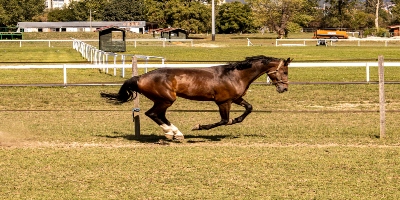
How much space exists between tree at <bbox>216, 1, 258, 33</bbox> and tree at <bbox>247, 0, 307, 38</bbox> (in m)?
16.7

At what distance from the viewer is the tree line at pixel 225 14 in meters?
95.7

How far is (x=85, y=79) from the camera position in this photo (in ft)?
89.1

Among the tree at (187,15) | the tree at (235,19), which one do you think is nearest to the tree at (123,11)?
the tree at (235,19)

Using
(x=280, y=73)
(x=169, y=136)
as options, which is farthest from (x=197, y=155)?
(x=280, y=73)

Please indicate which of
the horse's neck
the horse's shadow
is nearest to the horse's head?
the horse's neck

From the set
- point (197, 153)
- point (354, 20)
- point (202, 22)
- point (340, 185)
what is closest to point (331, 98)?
point (197, 153)

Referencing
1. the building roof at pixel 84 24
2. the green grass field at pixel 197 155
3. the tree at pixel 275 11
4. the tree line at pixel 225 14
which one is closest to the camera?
the green grass field at pixel 197 155

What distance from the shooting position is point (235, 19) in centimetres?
11475

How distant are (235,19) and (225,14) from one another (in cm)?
223

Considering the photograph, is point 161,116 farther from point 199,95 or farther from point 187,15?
point 187,15

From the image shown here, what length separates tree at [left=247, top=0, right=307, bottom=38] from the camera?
9487 cm

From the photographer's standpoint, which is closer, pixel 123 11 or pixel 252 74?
pixel 252 74

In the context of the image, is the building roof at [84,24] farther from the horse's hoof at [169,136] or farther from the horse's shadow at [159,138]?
the horse's hoof at [169,136]

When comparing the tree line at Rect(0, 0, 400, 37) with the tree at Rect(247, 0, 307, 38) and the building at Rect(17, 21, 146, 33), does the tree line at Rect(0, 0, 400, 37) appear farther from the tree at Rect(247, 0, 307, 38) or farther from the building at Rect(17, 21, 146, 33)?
the building at Rect(17, 21, 146, 33)
